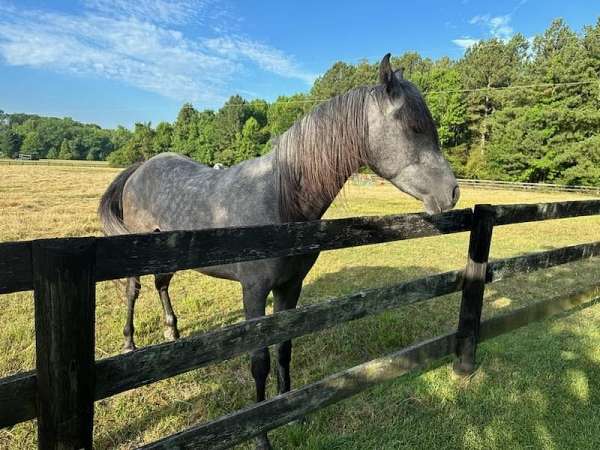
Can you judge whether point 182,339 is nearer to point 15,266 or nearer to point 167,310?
point 15,266

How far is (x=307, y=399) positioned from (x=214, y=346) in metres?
0.79

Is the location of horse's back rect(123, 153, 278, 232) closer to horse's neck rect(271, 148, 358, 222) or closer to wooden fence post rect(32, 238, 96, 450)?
horse's neck rect(271, 148, 358, 222)

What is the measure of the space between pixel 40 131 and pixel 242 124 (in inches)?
3070

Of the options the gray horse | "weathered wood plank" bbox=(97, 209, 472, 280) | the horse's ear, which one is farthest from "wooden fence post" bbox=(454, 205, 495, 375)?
the horse's ear

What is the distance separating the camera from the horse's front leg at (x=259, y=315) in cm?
261

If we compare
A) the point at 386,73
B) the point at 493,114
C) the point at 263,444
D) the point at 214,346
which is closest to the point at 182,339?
the point at 214,346

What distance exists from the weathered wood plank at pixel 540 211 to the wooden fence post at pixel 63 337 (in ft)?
9.85

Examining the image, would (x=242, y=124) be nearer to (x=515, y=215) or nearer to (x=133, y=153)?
(x=133, y=153)

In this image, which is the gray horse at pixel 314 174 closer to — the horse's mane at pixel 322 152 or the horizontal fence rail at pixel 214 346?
the horse's mane at pixel 322 152

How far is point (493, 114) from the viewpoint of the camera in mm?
42969

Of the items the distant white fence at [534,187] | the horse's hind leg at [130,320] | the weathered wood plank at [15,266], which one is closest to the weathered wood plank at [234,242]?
the weathered wood plank at [15,266]

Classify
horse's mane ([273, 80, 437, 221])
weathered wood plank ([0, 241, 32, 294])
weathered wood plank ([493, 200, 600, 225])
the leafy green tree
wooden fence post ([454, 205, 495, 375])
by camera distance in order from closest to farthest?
weathered wood plank ([0, 241, 32, 294]), horse's mane ([273, 80, 437, 221]), wooden fence post ([454, 205, 495, 375]), weathered wood plank ([493, 200, 600, 225]), the leafy green tree

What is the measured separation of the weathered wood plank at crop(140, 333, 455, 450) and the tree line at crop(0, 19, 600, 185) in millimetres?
13913

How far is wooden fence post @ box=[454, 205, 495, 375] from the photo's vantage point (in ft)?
10.5
